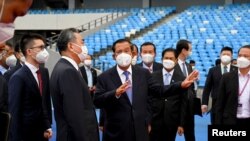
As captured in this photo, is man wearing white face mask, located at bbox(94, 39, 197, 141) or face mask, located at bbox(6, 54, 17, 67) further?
face mask, located at bbox(6, 54, 17, 67)

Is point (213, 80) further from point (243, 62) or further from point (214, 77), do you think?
point (243, 62)

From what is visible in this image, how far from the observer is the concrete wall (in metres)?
25.5

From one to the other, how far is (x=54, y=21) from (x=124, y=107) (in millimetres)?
22068

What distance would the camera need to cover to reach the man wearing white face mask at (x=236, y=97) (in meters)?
5.14

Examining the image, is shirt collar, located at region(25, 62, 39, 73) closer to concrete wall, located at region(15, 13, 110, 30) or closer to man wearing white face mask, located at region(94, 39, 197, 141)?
man wearing white face mask, located at region(94, 39, 197, 141)

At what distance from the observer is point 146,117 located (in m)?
4.50

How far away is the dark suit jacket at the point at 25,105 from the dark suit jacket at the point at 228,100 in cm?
203

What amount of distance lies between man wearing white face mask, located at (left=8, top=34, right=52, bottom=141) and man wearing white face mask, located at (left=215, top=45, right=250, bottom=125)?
2006 millimetres

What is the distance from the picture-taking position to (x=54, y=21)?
2589 cm

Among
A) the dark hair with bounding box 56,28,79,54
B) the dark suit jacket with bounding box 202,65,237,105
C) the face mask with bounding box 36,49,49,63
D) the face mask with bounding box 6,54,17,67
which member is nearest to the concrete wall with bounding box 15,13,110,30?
the face mask with bounding box 6,54,17,67

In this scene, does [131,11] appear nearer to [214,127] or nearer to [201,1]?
[201,1]

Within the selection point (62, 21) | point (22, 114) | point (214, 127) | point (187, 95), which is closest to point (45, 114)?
Answer: point (22, 114)

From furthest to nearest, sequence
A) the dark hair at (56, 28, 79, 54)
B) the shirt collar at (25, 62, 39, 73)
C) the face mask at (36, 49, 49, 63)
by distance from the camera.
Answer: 1. the face mask at (36, 49, 49, 63)
2. the shirt collar at (25, 62, 39, 73)
3. the dark hair at (56, 28, 79, 54)

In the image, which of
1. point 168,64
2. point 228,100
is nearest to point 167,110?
point 168,64
